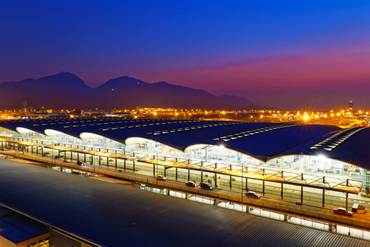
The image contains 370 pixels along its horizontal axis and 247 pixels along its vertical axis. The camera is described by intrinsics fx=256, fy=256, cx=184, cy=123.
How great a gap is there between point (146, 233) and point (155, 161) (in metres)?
18.2

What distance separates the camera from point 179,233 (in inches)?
624

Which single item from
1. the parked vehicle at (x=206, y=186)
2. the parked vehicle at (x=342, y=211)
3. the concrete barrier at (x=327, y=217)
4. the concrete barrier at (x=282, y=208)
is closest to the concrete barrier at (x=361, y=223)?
the parked vehicle at (x=342, y=211)

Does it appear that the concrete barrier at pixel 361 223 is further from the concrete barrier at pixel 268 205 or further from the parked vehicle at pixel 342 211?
the concrete barrier at pixel 268 205

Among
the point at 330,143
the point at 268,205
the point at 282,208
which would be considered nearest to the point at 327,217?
the point at 282,208

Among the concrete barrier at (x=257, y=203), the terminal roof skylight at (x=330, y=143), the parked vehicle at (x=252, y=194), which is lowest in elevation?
the concrete barrier at (x=257, y=203)

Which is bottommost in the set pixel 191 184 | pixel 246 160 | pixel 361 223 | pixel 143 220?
pixel 361 223

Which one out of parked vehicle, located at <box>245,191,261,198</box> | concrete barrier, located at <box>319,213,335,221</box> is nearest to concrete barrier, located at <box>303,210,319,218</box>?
concrete barrier, located at <box>319,213,335,221</box>

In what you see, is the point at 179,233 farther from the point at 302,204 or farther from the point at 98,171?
the point at 98,171

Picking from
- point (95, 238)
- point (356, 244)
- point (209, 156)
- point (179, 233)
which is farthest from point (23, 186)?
point (356, 244)

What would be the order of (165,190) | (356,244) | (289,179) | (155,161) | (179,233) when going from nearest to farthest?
(356,244)
(179,233)
(289,179)
(165,190)
(155,161)

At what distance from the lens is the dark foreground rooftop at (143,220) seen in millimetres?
Result: 15172

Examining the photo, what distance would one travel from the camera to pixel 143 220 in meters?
17.8

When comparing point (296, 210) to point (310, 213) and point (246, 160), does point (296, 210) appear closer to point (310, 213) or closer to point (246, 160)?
point (310, 213)

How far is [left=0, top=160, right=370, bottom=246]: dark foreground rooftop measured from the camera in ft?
49.8
